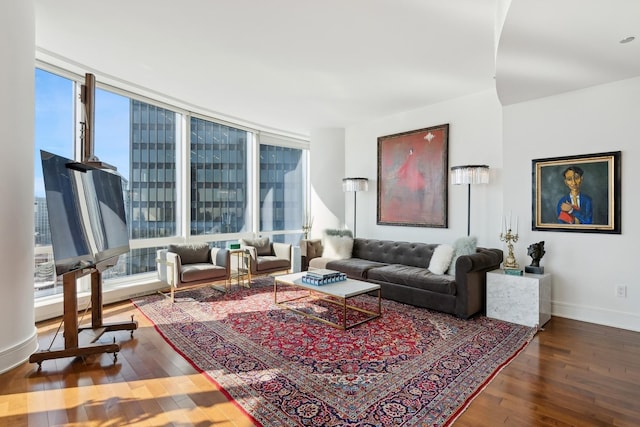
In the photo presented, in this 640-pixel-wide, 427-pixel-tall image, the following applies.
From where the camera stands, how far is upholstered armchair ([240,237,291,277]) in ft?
17.4

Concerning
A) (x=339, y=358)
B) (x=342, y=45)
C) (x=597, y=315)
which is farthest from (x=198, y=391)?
(x=597, y=315)

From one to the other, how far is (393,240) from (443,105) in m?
2.28

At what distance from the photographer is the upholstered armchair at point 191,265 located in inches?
171

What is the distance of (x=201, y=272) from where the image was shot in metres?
4.50

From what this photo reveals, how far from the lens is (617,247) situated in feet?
11.8

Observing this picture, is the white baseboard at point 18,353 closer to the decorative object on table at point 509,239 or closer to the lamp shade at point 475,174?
the decorative object on table at point 509,239

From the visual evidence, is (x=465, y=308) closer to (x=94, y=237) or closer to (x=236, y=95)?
(x=94, y=237)

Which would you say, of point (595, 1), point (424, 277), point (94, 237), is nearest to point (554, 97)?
point (595, 1)

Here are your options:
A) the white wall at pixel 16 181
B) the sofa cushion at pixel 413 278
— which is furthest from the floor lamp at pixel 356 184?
the white wall at pixel 16 181

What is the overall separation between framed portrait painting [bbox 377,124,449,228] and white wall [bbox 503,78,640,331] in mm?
961

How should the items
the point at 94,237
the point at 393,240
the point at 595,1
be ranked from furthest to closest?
the point at 393,240 < the point at 94,237 < the point at 595,1

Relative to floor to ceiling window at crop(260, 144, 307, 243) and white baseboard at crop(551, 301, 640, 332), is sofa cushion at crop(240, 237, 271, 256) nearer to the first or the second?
floor to ceiling window at crop(260, 144, 307, 243)

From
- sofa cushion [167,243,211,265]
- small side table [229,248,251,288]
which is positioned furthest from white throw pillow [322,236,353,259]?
sofa cushion [167,243,211,265]

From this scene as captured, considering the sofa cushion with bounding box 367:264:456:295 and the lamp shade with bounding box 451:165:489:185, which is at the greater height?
the lamp shade with bounding box 451:165:489:185
